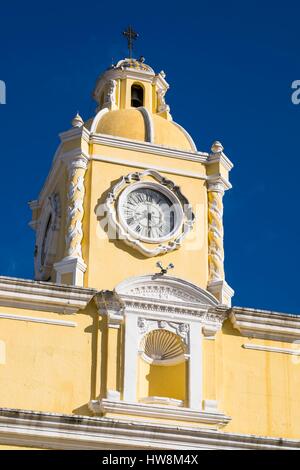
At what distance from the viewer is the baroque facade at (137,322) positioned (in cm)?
2100

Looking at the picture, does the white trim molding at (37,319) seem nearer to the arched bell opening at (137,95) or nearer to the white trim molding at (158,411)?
the white trim molding at (158,411)

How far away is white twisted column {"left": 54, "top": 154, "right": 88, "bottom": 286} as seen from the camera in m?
22.2

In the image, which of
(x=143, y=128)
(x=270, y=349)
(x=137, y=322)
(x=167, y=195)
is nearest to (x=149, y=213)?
(x=167, y=195)

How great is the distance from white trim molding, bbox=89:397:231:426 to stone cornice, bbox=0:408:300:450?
162mm

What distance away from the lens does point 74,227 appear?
22.7 metres

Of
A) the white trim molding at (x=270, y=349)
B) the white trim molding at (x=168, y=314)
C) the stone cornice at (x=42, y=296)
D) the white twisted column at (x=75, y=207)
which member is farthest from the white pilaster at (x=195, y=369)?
the white twisted column at (x=75, y=207)

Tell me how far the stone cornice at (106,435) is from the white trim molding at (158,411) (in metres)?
0.16

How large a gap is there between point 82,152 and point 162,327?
142 inches

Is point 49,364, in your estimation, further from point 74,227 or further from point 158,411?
point 74,227

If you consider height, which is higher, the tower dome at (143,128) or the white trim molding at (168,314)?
the tower dome at (143,128)

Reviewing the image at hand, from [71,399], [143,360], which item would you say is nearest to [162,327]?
[143,360]

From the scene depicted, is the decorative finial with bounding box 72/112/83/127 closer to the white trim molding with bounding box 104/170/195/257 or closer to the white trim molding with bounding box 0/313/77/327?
the white trim molding with bounding box 104/170/195/257
